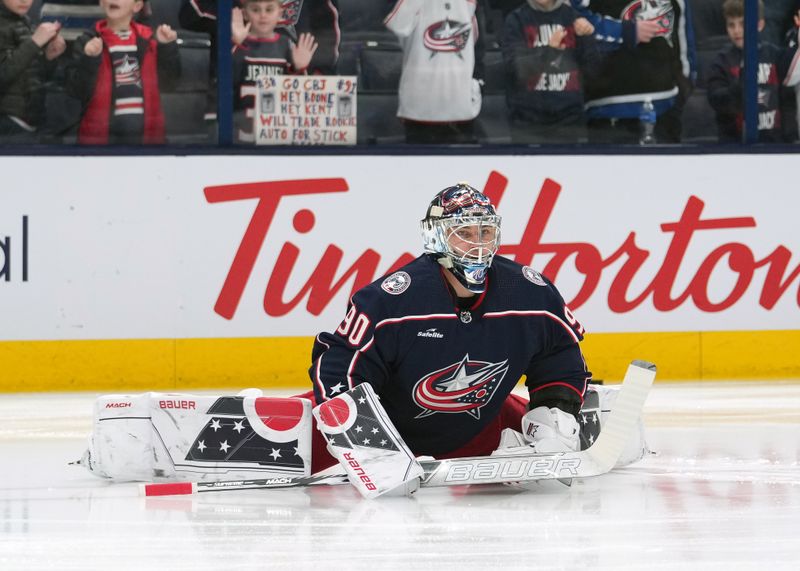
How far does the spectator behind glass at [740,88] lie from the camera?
795 centimetres

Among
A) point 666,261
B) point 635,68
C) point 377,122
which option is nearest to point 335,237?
point 377,122

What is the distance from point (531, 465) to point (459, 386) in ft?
1.08

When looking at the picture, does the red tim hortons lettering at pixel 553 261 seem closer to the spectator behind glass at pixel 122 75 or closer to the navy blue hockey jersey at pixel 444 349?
the spectator behind glass at pixel 122 75

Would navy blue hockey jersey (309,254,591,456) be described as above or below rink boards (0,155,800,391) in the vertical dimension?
above

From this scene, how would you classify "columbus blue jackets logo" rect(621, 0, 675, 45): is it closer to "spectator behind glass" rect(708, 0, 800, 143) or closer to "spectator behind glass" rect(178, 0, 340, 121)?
"spectator behind glass" rect(708, 0, 800, 143)

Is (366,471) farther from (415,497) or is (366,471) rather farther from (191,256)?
(191,256)

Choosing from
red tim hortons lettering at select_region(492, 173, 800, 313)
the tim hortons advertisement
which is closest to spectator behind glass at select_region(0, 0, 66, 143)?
the tim hortons advertisement

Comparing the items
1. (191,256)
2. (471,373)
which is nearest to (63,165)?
(191,256)

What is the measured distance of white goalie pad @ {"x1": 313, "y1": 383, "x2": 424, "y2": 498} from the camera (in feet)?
12.9

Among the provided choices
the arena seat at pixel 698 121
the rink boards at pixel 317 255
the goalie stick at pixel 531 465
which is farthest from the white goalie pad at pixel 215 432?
the arena seat at pixel 698 121

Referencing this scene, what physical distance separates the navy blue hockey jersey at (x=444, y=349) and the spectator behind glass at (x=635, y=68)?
360 cm

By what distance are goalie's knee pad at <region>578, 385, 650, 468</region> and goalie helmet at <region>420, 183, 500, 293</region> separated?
1.75 feet

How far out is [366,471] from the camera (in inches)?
155

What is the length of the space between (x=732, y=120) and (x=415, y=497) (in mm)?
4520
